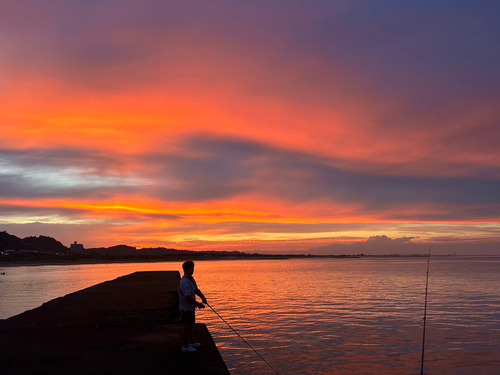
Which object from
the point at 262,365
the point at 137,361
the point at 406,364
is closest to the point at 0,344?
the point at 137,361

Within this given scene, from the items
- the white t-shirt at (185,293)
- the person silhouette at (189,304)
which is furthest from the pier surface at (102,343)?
the white t-shirt at (185,293)

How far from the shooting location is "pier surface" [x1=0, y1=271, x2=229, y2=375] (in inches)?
255

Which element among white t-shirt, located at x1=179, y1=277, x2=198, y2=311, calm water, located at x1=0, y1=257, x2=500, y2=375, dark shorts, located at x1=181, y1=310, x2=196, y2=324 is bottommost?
calm water, located at x1=0, y1=257, x2=500, y2=375

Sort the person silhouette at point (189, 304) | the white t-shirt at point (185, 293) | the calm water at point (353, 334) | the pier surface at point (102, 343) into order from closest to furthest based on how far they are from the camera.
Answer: the pier surface at point (102, 343), the person silhouette at point (189, 304), the white t-shirt at point (185, 293), the calm water at point (353, 334)

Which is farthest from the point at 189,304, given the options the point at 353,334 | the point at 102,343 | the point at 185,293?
the point at 353,334

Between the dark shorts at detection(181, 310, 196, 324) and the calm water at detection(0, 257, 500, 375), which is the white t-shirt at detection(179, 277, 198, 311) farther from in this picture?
the calm water at detection(0, 257, 500, 375)

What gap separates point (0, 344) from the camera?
8023 millimetres

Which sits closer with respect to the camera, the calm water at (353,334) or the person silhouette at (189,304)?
the person silhouette at (189,304)

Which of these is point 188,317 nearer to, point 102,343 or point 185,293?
point 185,293

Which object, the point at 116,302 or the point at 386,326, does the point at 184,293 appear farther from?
the point at 386,326

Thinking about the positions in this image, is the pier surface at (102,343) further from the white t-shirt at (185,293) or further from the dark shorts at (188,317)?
the white t-shirt at (185,293)

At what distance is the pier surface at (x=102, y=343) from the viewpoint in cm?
647

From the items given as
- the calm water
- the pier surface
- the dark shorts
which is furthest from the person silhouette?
the calm water

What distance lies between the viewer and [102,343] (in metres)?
8.19
